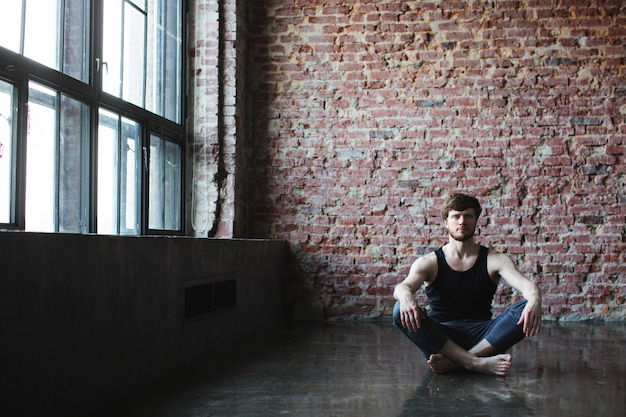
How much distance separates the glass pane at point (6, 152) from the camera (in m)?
3.29

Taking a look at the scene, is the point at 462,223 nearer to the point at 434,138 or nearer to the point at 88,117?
the point at 88,117

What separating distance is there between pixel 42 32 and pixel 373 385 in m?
2.36

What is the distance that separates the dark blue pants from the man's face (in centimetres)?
43

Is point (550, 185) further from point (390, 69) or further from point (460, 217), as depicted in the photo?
point (460, 217)

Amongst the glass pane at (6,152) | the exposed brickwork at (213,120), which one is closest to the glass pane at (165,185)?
the exposed brickwork at (213,120)

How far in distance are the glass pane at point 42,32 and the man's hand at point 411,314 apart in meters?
2.14

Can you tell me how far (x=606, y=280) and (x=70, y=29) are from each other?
15.0ft

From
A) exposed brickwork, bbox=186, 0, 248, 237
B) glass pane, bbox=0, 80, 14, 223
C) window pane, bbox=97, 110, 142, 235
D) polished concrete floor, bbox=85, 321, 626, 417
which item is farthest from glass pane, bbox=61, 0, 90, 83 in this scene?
exposed brickwork, bbox=186, 0, 248, 237

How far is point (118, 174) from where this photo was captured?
4496mm

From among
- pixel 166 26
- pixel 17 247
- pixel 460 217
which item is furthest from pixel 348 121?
pixel 17 247

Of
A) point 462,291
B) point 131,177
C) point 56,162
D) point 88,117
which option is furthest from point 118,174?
point 462,291

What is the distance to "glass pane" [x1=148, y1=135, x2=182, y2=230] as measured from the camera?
5.19 meters

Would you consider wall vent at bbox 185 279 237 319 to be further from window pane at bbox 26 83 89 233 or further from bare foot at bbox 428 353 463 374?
bare foot at bbox 428 353 463 374

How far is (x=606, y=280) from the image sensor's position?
6.06 m
